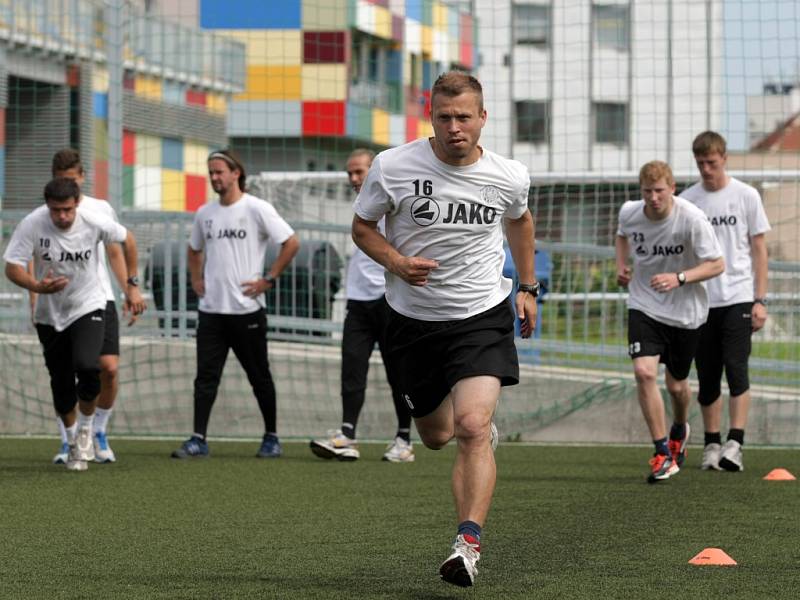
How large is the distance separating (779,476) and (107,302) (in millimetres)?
4131

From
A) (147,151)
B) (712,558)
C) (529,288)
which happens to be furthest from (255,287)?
(712,558)

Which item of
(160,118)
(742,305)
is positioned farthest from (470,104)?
(160,118)

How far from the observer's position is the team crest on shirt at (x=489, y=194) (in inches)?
245

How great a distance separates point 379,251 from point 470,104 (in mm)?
622

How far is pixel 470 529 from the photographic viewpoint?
224 inches

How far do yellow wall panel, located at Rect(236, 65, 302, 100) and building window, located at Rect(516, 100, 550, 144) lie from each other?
1.93m

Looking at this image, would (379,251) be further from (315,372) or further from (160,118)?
(160,118)

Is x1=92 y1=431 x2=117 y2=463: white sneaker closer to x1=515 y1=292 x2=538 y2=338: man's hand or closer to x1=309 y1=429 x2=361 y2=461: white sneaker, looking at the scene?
Answer: x1=309 y1=429 x2=361 y2=461: white sneaker

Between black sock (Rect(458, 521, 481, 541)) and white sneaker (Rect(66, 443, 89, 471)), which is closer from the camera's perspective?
black sock (Rect(458, 521, 481, 541))

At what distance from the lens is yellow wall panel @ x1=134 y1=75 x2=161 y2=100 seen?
14.5 metres

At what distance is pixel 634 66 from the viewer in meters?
13.6

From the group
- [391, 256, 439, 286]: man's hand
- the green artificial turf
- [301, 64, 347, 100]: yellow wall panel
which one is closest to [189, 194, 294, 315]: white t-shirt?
the green artificial turf

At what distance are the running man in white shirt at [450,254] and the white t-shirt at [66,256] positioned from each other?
3.92 meters

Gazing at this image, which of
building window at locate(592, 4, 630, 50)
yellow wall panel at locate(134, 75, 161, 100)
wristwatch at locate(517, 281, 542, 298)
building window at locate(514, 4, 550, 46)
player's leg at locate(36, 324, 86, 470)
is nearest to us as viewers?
wristwatch at locate(517, 281, 542, 298)
